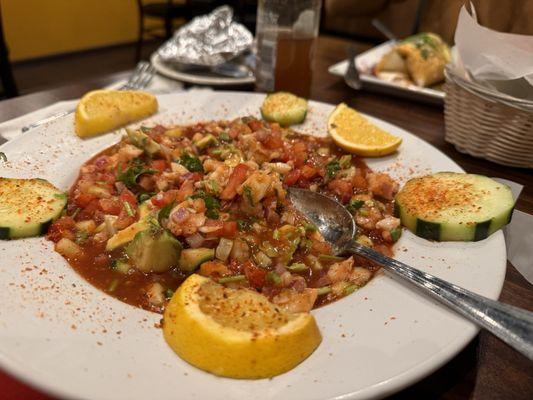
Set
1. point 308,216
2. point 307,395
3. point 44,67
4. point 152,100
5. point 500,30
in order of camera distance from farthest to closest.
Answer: point 44,67 < point 152,100 < point 500,30 < point 308,216 < point 307,395

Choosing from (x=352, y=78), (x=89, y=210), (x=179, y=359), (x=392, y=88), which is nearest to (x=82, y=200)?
(x=89, y=210)

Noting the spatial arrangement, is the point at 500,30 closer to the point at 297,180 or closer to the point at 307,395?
the point at 297,180


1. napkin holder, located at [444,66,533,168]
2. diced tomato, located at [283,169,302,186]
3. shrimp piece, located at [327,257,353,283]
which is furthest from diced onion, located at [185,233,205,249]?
napkin holder, located at [444,66,533,168]

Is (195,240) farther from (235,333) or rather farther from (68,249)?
(235,333)

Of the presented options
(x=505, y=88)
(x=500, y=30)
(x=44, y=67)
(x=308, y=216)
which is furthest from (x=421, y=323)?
(x=44, y=67)

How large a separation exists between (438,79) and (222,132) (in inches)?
70.9

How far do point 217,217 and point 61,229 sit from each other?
1.72 feet

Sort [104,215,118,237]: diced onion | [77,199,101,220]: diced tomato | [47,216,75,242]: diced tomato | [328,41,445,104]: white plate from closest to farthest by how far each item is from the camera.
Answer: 1. [47,216,75,242]: diced tomato
2. [104,215,118,237]: diced onion
3. [77,199,101,220]: diced tomato
4. [328,41,445,104]: white plate

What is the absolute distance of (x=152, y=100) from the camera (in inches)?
Result: 96.9

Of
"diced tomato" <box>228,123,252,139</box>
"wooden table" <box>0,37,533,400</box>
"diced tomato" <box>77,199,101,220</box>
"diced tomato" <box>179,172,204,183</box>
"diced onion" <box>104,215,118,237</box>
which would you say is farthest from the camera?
"diced tomato" <box>228,123,252,139</box>

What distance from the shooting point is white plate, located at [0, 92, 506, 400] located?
102 centimetres

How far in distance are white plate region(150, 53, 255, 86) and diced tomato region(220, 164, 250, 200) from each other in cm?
143

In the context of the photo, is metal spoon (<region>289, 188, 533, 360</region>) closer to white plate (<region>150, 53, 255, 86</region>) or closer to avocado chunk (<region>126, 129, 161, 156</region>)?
avocado chunk (<region>126, 129, 161, 156</region>)

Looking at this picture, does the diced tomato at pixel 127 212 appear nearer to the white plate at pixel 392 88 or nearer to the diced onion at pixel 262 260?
the diced onion at pixel 262 260
